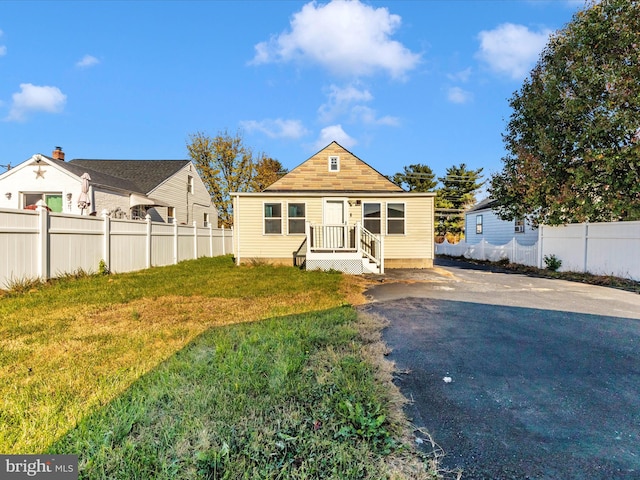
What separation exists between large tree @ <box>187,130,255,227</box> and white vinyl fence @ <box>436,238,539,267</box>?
17.8 meters

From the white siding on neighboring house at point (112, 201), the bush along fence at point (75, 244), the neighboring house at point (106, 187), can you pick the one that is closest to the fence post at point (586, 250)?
the bush along fence at point (75, 244)

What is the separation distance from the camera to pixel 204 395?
226 centimetres

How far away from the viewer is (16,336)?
3652 mm

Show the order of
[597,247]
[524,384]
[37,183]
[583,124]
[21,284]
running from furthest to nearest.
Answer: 1. [37,183]
2. [597,247]
3. [583,124]
4. [21,284]
5. [524,384]

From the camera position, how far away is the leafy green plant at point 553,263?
1125 centimetres

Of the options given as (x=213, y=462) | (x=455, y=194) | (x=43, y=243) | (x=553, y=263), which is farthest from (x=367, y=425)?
(x=455, y=194)

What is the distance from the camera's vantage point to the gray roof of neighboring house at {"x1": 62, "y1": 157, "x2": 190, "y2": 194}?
58.3 ft

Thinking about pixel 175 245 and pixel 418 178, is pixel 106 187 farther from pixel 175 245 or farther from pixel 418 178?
pixel 418 178

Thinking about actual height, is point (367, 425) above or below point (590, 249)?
below

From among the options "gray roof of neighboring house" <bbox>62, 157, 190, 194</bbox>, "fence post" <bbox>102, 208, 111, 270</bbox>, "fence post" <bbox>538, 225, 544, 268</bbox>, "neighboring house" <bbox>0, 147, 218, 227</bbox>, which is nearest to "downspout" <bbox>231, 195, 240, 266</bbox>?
"fence post" <bbox>102, 208, 111, 270</bbox>

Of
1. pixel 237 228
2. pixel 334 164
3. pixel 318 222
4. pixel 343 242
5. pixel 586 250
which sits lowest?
pixel 586 250

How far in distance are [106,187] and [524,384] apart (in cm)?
1690

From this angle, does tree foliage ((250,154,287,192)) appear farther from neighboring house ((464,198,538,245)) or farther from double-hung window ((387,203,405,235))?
double-hung window ((387,203,405,235))

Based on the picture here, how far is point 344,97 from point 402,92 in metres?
3.28
